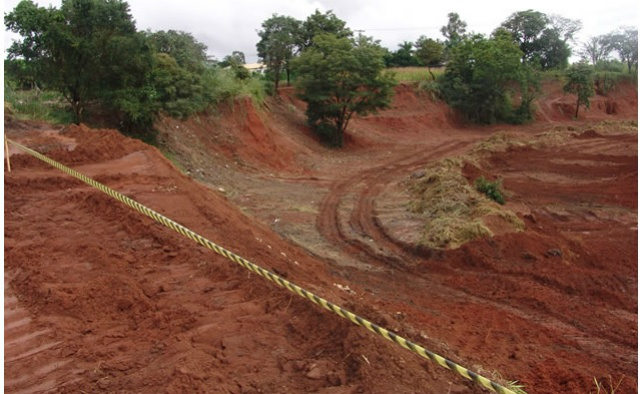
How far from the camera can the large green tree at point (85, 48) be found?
56.6 ft

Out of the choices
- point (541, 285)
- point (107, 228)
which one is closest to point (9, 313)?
point (107, 228)

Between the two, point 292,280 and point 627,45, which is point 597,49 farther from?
point 292,280

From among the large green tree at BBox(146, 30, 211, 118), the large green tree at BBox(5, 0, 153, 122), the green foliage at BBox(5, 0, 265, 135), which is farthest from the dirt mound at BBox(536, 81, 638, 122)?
the large green tree at BBox(5, 0, 153, 122)

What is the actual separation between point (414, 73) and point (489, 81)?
9272mm

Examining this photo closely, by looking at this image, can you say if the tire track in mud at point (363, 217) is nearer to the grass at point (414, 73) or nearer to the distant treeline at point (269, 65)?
the distant treeline at point (269, 65)

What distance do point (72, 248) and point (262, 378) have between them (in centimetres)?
417

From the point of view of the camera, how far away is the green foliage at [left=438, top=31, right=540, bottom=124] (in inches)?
1490

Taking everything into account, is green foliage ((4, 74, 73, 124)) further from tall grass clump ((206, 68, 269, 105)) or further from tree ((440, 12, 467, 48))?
tree ((440, 12, 467, 48))

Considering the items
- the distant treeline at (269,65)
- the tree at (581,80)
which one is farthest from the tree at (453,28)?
the tree at (581,80)

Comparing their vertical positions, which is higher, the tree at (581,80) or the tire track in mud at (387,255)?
the tree at (581,80)

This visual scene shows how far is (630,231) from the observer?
13.7 meters

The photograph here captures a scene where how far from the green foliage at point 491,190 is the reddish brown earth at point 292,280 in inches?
19.1

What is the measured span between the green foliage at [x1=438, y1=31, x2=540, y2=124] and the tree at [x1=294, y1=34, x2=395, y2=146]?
40.8 feet

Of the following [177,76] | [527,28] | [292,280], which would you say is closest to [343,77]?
[177,76]
